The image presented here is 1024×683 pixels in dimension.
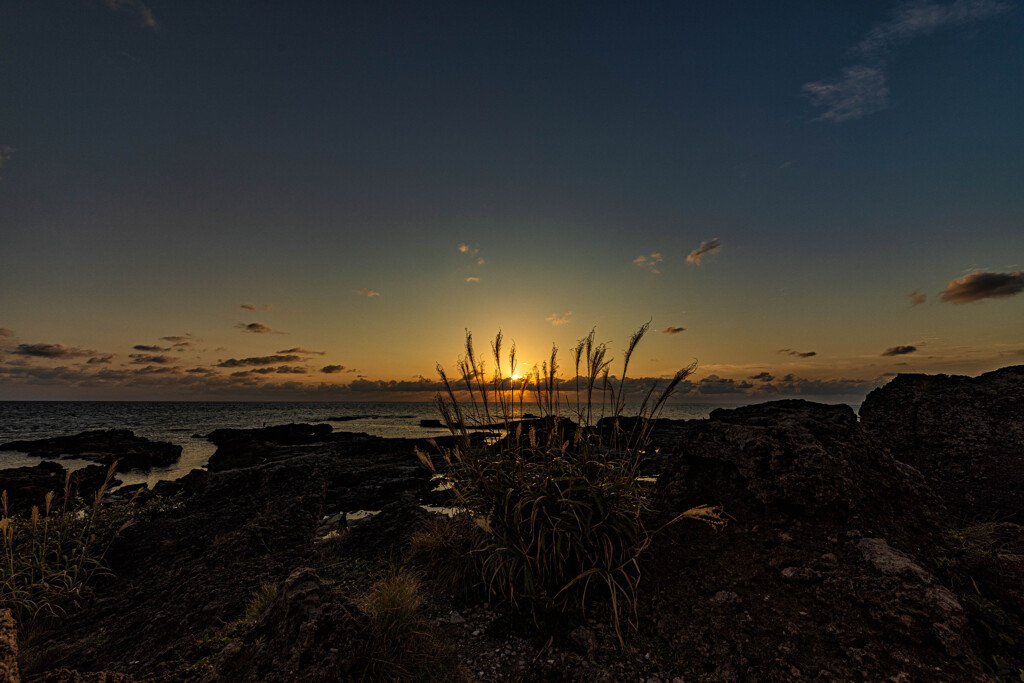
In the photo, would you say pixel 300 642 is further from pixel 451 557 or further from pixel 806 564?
pixel 806 564

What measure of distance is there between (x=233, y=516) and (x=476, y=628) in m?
5.76

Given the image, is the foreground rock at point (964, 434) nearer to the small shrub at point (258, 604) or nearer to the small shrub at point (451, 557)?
the small shrub at point (451, 557)

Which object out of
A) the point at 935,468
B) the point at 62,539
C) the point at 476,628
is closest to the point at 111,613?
the point at 62,539

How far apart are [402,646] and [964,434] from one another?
291 inches

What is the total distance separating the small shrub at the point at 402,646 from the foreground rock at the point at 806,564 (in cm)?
181

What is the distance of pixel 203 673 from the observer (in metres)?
3.07

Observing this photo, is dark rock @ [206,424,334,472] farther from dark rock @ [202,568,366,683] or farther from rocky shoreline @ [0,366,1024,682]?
dark rock @ [202,568,366,683]

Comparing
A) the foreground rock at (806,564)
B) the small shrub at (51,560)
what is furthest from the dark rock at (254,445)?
the foreground rock at (806,564)

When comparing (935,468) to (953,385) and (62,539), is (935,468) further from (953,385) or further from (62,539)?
(62,539)

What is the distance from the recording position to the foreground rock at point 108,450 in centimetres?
2181

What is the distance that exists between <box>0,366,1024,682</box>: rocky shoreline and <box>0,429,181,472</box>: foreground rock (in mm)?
21669

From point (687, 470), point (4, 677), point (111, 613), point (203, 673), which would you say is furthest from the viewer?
point (111, 613)

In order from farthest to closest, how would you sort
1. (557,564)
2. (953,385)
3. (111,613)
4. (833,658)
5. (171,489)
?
(171,489) < (953,385) < (111,613) < (557,564) < (833,658)

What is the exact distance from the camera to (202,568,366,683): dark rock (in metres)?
2.74
